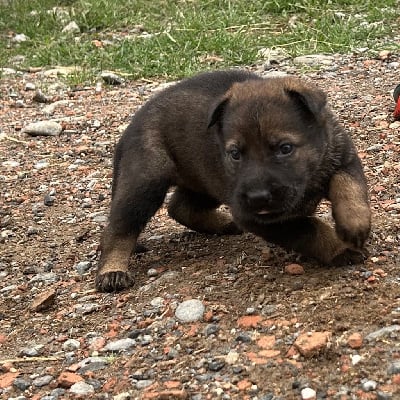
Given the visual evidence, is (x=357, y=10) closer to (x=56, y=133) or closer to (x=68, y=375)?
(x=56, y=133)

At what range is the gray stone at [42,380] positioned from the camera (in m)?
4.32

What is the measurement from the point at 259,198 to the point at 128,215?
4.21 ft

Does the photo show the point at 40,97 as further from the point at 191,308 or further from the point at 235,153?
the point at 191,308

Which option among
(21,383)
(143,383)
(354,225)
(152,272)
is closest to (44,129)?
(152,272)

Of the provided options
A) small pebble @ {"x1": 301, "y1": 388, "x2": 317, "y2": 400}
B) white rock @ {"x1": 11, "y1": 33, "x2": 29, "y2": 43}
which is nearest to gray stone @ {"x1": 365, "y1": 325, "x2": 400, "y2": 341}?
small pebble @ {"x1": 301, "y1": 388, "x2": 317, "y2": 400}

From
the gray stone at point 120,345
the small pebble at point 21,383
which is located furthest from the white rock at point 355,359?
the small pebble at point 21,383

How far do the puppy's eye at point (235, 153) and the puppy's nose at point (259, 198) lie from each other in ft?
1.22

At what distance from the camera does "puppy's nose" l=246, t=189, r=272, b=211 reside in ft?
14.7

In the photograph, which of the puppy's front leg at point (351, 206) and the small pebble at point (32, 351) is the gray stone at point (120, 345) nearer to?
the small pebble at point (32, 351)

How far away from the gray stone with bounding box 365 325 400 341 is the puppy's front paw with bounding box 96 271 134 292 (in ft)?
5.95

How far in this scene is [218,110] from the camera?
510cm

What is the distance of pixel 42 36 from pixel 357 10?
443 cm

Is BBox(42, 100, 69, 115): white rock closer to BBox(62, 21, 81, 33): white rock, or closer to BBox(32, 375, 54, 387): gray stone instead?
BBox(62, 21, 81, 33): white rock

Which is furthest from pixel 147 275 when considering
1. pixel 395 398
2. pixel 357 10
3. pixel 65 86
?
pixel 357 10
